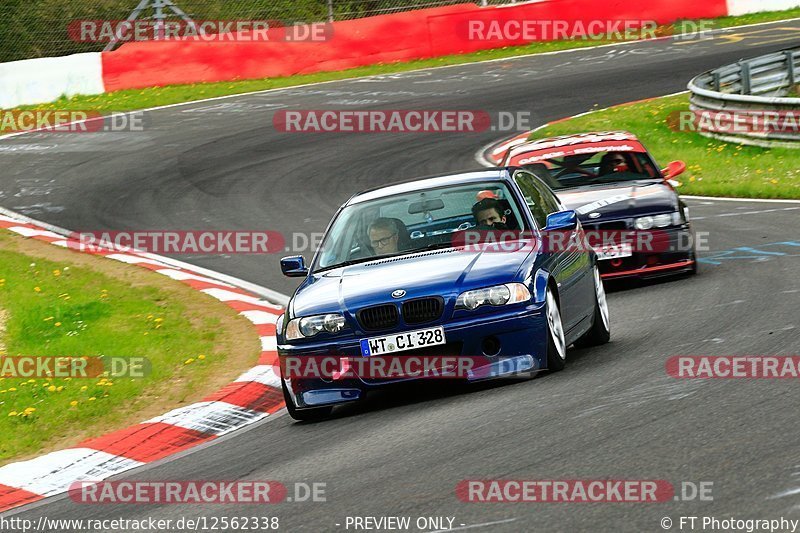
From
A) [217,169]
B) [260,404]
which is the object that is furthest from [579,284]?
[217,169]

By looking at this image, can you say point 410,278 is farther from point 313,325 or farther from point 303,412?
point 303,412

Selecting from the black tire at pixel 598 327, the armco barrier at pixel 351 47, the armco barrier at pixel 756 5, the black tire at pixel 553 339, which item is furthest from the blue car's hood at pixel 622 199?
the armco barrier at pixel 756 5

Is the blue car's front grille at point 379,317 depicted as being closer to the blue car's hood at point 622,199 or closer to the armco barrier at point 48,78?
the blue car's hood at point 622,199

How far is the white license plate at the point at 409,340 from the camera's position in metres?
7.96

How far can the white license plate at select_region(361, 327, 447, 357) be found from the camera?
796 cm

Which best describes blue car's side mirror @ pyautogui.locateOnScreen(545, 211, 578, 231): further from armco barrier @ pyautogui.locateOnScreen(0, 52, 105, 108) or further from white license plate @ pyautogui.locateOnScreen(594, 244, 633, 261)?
armco barrier @ pyautogui.locateOnScreen(0, 52, 105, 108)

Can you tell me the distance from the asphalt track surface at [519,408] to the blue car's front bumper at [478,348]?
168 mm

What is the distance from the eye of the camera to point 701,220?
53.9 feet

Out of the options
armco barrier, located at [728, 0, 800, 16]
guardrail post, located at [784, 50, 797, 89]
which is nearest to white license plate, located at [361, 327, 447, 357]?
guardrail post, located at [784, 50, 797, 89]

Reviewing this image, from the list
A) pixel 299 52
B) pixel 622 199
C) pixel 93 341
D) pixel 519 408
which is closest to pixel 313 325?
pixel 519 408

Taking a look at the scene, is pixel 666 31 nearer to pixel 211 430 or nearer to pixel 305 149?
pixel 305 149

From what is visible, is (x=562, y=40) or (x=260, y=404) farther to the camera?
(x=562, y=40)

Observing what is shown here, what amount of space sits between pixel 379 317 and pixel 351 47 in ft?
79.3

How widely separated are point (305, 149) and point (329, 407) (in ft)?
51.2
